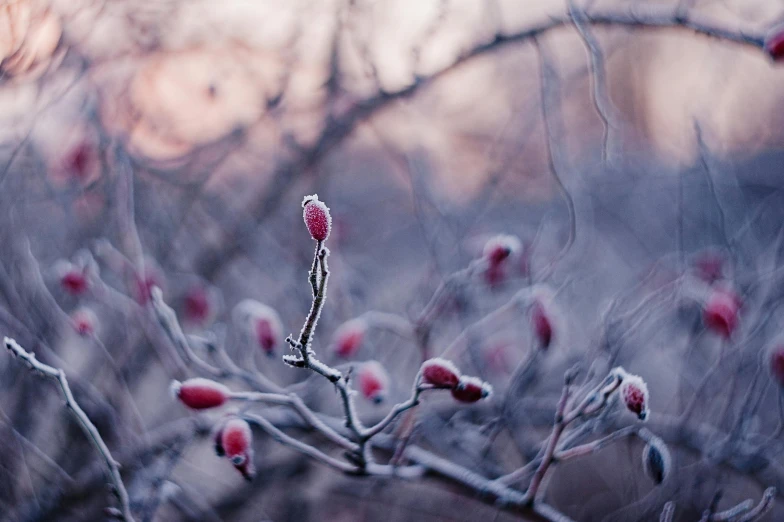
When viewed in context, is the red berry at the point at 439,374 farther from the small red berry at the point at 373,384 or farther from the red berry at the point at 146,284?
the red berry at the point at 146,284

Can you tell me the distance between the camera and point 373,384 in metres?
1.32

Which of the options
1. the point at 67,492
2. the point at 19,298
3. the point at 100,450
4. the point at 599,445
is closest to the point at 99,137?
the point at 19,298

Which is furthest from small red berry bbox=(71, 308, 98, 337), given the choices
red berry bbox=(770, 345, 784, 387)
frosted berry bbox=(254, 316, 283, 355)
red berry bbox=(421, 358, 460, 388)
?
red berry bbox=(770, 345, 784, 387)

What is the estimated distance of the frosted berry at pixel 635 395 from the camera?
96cm

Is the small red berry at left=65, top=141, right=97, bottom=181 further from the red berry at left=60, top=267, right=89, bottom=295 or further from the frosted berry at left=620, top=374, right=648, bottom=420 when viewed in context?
the frosted berry at left=620, top=374, right=648, bottom=420

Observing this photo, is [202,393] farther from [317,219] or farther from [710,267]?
[710,267]

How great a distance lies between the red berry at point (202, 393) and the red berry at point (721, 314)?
1030mm

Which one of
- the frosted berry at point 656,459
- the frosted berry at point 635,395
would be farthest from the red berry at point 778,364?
the frosted berry at point 635,395

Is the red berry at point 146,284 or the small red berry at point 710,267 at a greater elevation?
the red berry at point 146,284

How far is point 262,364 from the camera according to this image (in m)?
2.91

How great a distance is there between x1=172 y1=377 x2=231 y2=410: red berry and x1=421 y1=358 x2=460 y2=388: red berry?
1.02 feet

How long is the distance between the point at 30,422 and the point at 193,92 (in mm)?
1263

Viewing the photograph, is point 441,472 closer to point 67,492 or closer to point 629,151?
point 67,492

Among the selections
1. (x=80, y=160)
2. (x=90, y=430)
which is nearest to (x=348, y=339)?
(x=90, y=430)
